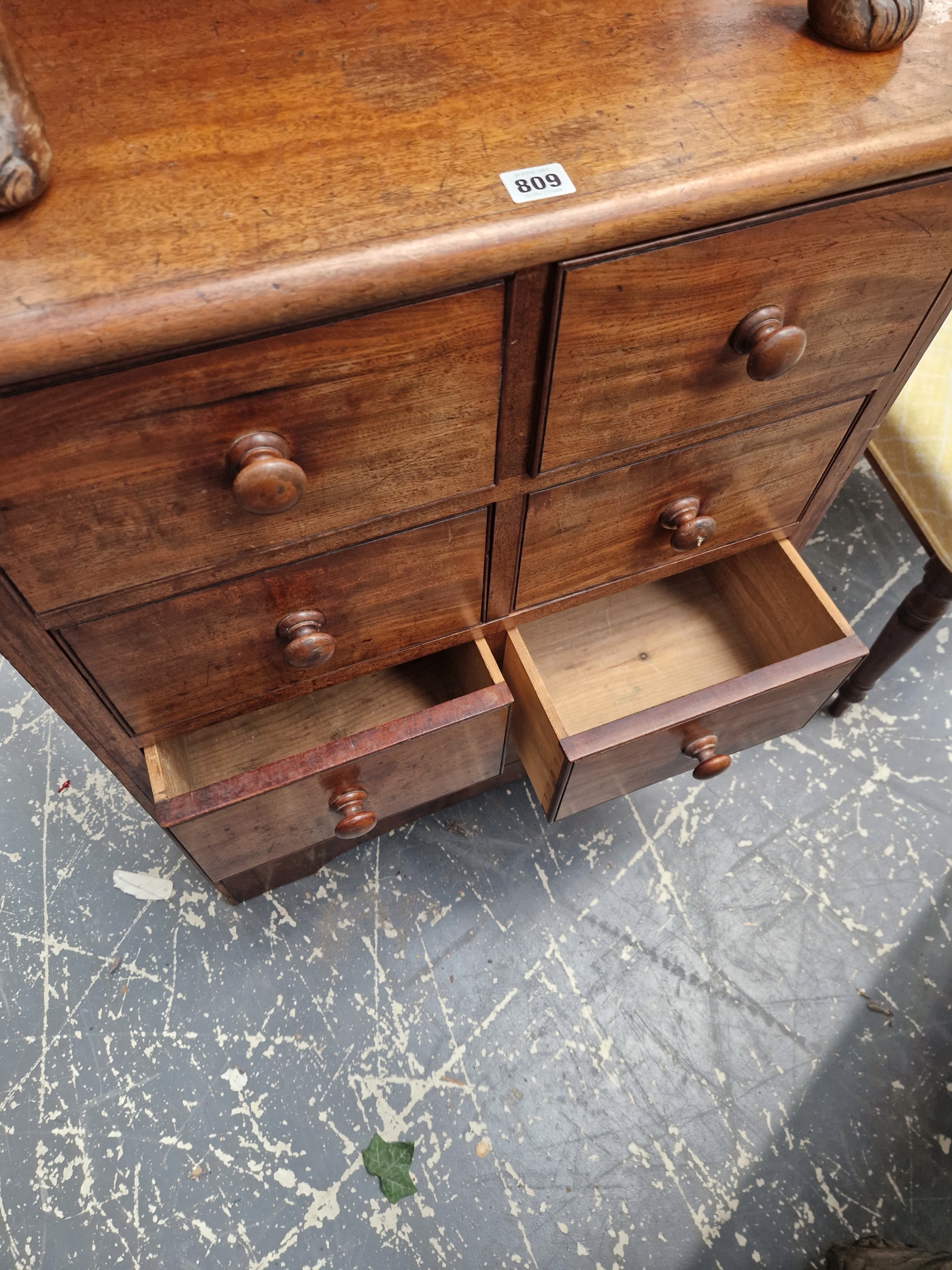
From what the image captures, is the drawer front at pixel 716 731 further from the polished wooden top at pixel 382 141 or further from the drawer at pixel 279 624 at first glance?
the polished wooden top at pixel 382 141

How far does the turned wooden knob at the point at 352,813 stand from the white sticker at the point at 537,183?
530mm

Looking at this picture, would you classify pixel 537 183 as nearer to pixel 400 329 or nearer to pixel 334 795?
pixel 400 329

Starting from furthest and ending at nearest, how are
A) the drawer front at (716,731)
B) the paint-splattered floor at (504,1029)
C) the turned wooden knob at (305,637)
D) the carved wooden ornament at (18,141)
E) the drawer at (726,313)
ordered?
the paint-splattered floor at (504,1029) → the drawer front at (716,731) → the turned wooden knob at (305,637) → the drawer at (726,313) → the carved wooden ornament at (18,141)

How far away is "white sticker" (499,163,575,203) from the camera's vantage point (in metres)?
0.47

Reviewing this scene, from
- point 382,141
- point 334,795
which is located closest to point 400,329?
point 382,141

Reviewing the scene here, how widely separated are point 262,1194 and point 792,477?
0.95 meters

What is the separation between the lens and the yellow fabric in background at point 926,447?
944mm

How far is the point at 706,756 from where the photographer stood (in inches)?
33.5

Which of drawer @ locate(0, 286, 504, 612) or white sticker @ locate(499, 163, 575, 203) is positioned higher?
white sticker @ locate(499, 163, 575, 203)

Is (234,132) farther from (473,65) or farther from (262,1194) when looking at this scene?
(262,1194)

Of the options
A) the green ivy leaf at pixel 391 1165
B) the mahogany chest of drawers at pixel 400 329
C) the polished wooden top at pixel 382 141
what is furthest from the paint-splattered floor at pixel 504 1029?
the polished wooden top at pixel 382 141

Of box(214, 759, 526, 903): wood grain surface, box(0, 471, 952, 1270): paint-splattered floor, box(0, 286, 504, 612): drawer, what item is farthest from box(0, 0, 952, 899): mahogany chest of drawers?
box(0, 471, 952, 1270): paint-splattered floor

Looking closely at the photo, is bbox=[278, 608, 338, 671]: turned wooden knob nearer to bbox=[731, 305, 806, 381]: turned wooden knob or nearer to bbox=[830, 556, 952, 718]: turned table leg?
bbox=[731, 305, 806, 381]: turned wooden knob

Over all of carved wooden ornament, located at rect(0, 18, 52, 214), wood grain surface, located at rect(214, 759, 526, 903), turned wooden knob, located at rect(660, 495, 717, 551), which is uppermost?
carved wooden ornament, located at rect(0, 18, 52, 214)
